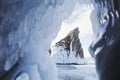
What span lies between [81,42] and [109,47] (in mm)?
171

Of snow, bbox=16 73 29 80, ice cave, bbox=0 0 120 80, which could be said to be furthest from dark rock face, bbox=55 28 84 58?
snow, bbox=16 73 29 80

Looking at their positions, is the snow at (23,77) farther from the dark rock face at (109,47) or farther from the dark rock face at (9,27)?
the dark rock face at (109,47)

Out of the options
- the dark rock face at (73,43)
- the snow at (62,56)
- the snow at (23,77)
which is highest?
the dark rock face at (73,43)

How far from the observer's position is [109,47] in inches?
59.5

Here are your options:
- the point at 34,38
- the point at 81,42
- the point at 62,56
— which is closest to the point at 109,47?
the point at 81,42

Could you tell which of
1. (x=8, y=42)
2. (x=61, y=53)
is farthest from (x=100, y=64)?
(x=8, y=42)

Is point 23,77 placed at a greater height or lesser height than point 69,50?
lesser

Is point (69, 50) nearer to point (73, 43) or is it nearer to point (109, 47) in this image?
point (73, 43)

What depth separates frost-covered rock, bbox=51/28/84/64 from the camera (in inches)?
55.9

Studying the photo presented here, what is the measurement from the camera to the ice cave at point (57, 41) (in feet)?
4.62

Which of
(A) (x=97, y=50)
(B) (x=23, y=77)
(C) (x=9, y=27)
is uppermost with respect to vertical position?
(C) (x=9, y=27)

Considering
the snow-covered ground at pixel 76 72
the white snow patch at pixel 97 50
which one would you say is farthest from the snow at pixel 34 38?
the white snow patch at pixel 97 50

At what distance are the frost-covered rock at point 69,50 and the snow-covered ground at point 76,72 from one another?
0.09 feet

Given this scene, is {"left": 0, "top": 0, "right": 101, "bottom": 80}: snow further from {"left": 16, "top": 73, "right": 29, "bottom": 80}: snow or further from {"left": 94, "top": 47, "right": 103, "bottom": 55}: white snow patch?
{"left": 94, "top": 47, "right": 103, "bottom": 55}: white snow patch
